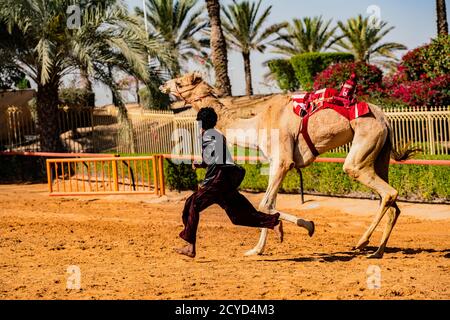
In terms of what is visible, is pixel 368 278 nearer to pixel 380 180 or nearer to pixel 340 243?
pixel 380 180

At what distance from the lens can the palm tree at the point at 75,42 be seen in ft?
71.3

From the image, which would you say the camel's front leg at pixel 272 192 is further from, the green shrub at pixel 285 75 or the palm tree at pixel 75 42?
the green shrub at pixel 285 75

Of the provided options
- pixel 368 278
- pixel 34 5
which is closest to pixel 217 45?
pixel 34 5

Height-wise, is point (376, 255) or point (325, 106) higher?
point (325, 106)

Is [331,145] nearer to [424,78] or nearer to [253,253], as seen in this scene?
[253,253]

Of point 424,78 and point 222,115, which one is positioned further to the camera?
point 424,78

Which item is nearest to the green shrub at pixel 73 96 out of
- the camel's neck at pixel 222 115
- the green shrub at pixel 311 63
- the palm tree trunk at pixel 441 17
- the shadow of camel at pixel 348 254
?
the green shrub at pixel 311 63

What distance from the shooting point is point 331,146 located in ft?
32.6

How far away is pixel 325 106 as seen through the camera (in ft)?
32.2

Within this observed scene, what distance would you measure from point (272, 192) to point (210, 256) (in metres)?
1.22

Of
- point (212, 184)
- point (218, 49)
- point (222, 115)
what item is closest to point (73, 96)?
point (218, 49)

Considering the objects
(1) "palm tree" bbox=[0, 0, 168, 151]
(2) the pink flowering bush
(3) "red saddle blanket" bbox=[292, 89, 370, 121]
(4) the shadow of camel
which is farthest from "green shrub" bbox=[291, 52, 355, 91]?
(3) "red saddle blanket" bbox=[292, 89, 370, 121]

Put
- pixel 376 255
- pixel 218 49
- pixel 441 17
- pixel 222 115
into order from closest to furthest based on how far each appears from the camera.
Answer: pixel 376 255 → pixel 222 115 → pixel 441 17 → pixel 218 49

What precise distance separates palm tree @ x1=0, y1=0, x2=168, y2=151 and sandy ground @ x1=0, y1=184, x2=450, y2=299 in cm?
660
